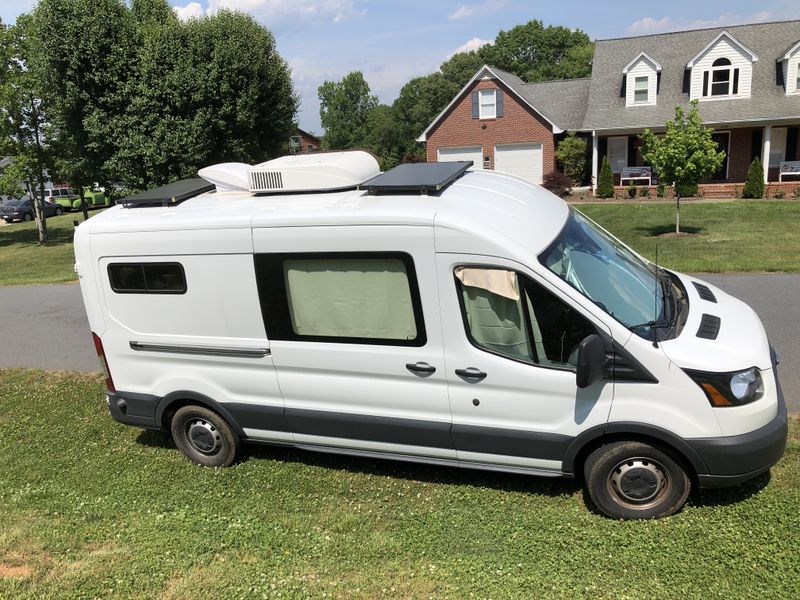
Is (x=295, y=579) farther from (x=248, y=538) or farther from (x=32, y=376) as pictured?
(x=32, y=376)

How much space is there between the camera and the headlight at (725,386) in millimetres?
3785

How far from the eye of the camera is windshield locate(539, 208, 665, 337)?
4109 mm

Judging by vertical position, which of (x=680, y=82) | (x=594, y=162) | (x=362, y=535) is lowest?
(x=362, y=535)

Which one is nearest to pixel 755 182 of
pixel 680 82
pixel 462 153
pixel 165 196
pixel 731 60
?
pixel 731 60

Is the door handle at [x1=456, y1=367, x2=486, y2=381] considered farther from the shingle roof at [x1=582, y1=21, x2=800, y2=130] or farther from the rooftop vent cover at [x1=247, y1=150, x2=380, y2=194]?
the shingle roof at [x1=582, y1=21, x2=800, y2=130]

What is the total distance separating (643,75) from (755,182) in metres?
7.15

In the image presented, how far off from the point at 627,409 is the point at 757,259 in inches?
368

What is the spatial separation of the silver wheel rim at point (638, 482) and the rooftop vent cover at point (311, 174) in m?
2.82

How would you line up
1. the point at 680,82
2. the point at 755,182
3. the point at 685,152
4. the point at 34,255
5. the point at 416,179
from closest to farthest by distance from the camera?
1. the point at 416,179
2. the point at 685,152
3. the point at 34,255
4. the point at 755,182
5. the point at 680,82

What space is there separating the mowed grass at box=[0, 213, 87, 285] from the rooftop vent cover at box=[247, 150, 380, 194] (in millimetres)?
12432

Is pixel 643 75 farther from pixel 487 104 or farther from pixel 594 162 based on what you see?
pixel 487 104

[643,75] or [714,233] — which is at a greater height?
[643,75]

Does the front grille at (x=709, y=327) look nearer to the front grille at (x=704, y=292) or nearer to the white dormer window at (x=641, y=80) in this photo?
the front grille at (x=704, y=292)

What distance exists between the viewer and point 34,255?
22.0 m
